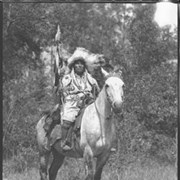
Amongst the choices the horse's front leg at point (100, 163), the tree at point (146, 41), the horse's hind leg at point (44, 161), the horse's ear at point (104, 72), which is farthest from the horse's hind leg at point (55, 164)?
the tree at point (146, 41)

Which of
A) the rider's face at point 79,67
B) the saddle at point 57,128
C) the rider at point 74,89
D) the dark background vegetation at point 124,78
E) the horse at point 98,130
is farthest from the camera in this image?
the dark background vegetation at point 124,78

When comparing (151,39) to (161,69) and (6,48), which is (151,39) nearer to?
(161,69)

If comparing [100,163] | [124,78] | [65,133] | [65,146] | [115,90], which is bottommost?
[100,163]

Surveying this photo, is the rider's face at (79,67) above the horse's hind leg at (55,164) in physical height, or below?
above

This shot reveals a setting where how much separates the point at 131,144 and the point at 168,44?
2.14 metres

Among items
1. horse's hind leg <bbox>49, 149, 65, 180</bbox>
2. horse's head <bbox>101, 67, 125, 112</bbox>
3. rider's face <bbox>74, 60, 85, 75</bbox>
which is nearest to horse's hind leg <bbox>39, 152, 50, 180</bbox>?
horse's hind leg <bbox>49, 149, 65, 180</bbox>

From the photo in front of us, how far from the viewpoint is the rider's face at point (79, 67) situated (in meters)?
8.47

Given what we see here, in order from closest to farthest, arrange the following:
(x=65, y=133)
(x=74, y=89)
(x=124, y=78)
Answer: (x=65, y=133), (x=74, y=89), (x=124, y=78)

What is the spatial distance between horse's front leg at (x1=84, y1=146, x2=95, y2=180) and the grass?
77 cm

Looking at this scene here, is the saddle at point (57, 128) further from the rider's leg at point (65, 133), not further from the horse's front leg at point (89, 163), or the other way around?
the horse's front leg at point (89, 163)

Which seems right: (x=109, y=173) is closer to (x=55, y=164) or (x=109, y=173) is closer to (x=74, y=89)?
(x=55, y=164)

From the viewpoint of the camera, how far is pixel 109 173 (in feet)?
29.1

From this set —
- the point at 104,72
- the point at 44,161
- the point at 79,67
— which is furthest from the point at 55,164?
the point at 104,72

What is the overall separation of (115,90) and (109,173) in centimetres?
180
